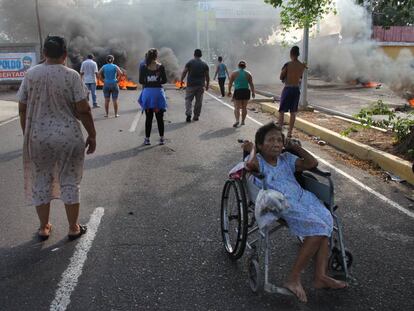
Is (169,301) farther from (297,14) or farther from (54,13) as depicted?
(54,13)

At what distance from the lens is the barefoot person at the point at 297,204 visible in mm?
2938

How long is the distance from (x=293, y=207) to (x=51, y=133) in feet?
6.69

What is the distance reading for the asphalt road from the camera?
3.01m

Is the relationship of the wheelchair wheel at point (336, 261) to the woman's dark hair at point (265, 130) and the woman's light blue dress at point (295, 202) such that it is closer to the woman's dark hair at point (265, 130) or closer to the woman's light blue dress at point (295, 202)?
the woman's light blue dress at point (295, 202)

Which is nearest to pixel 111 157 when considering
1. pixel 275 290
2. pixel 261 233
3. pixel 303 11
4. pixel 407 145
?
pixel 407 145

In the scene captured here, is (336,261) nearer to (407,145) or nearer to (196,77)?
(407,145)

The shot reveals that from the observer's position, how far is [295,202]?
3.11 metres

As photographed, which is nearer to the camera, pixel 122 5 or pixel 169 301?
pixel 169 301

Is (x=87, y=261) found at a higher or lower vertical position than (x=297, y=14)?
lower

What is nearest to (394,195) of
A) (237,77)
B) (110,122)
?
(237,77)

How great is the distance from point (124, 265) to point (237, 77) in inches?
308

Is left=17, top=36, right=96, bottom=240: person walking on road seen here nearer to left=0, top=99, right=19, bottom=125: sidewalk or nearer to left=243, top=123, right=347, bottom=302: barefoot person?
left=243, top=123, right=347, bottom=302: barefoot person

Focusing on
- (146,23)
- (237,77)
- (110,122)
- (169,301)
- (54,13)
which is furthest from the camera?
(146,23)

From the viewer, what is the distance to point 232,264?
3525 mm
